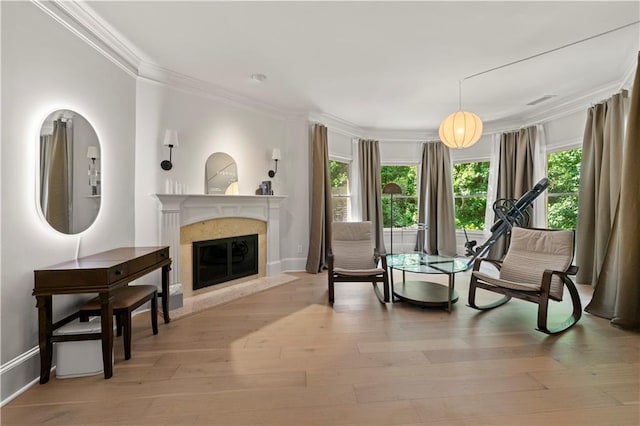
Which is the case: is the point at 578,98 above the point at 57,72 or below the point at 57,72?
above

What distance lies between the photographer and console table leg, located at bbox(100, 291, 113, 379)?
1814 millimetres

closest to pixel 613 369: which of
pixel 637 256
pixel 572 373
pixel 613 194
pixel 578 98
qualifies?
pixel 572 373

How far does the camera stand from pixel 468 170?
5852 millimetres

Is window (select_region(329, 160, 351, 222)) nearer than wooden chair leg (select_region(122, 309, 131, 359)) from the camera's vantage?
No

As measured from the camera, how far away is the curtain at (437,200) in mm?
5742

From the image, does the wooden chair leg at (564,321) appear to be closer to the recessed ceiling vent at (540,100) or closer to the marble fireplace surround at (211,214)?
the recessed ceiling vent at (540,100)

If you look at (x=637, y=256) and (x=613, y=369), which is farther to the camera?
(x=637, y=256)

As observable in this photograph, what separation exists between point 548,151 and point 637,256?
2.77 metres

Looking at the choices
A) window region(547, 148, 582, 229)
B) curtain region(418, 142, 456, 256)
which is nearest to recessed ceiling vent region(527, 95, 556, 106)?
window region(547, 148, 582, 229)

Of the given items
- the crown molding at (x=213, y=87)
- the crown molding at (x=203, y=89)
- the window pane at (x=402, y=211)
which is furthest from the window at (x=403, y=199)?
the crown molding at (x=203, y=89)

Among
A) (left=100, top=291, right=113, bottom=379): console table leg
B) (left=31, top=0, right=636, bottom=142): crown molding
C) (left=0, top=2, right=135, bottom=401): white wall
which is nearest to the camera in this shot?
(left=0, top=2, right=135, bottom=401): white wall

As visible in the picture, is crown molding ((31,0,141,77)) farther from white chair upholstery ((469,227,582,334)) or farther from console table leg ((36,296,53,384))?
white chair upholstery ((469,227,582,334))

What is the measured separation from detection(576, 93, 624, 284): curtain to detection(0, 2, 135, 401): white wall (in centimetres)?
533

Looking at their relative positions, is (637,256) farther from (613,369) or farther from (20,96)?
(20,96)
